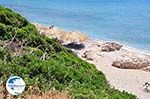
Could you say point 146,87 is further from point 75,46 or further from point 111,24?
point 111,24

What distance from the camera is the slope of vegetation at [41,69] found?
7543mm

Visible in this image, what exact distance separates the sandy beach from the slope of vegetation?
4.28m

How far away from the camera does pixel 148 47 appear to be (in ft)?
95.5

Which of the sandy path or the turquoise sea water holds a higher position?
the sandy path


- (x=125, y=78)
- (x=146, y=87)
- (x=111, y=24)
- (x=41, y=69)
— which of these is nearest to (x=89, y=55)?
(x=125, y=78)

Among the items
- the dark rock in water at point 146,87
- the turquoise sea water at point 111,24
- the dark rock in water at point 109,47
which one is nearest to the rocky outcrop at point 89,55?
the dark rock in water at point 109,47

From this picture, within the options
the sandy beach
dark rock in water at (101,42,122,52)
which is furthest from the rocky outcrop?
dark rock in water at (101,42,122,52)

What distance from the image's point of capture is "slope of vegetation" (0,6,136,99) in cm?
754

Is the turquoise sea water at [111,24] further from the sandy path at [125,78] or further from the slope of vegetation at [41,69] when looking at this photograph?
the slope of vegetation at [41,69]

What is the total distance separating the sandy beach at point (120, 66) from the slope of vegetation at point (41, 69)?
4282 millimetres

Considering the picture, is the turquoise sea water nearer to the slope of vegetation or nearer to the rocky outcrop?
the rocky outcrop

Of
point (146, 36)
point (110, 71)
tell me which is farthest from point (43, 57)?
point (146, 36)

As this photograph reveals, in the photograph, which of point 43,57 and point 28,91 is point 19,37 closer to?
point 43,57

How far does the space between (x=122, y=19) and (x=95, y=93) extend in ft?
120
